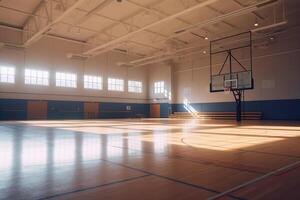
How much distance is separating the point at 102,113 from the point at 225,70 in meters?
13.2

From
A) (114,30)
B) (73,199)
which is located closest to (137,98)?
(114,30)

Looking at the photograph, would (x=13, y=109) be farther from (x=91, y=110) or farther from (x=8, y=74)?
(x=91, y=110)

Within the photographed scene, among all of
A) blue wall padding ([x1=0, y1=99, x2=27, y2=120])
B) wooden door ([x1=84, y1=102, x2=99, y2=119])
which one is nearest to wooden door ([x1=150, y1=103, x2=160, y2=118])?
wooden door ([x1=84, y1=102, x2=99, y2=119])

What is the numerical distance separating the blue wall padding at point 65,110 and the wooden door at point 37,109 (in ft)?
1.45

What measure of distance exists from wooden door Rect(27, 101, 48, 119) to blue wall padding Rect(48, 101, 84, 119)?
441mm

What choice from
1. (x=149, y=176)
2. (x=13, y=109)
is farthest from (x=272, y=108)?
(x=13, y=109)

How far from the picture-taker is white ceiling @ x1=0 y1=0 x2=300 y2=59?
51.3 ft

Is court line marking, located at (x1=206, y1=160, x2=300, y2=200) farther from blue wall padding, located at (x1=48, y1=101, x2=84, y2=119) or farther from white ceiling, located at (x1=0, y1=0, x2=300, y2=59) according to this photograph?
blue wall padding, located at (x1=48, y1=101, x2=84, y2=119)

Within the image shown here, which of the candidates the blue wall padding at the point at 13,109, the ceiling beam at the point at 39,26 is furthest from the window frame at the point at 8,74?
the ceiling beam at the point at 39,26

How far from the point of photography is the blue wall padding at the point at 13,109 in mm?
20156

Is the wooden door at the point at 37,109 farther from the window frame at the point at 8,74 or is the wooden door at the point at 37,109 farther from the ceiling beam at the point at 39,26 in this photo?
the ceiling beam at the point at 39,26

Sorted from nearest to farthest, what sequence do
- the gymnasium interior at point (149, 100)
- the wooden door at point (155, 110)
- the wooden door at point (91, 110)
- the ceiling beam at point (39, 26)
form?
the gymnasium interior at point (149, 100) → the ceiling beam at point (39, 26) → the wooden door at point (91, 110) → the wooden door at point (155, 110)

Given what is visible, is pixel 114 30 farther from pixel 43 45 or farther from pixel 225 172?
pixel 225 172

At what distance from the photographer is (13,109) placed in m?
20.7
